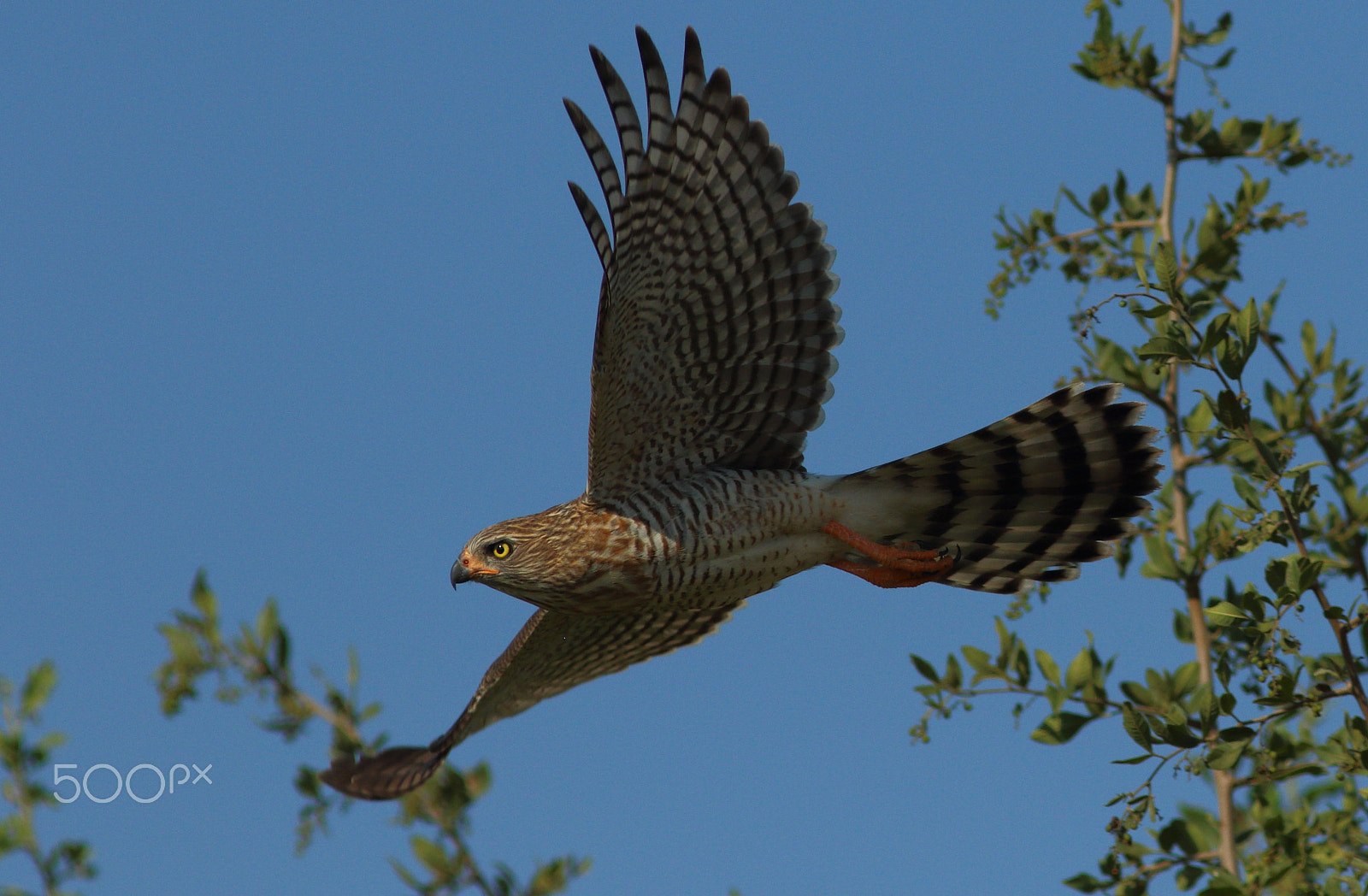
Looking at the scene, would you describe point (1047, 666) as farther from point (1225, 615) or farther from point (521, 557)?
point (521, 557)

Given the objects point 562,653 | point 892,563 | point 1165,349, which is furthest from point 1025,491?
point 562,653

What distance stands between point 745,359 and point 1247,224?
1.89 meters

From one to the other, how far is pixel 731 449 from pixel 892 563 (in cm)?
78

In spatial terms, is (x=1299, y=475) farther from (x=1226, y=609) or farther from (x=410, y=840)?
(x=410, y=840)

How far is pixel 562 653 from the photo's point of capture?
21.6 feet

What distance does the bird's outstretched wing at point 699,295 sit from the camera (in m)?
4.69

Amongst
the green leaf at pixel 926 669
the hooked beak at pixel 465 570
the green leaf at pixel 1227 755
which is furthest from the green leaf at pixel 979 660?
the hooked beak at pixel 465 570

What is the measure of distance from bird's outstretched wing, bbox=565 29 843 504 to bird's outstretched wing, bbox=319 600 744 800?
44.8 inches

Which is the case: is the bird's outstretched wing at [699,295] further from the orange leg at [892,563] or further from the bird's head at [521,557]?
the orange leg at [892,563]

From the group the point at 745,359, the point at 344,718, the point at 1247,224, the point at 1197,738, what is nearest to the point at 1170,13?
the point at 1247,224

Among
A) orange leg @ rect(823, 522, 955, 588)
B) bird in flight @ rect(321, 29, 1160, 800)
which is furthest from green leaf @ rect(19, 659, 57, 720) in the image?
orange leg @ rect(823, 522, 955, 588)

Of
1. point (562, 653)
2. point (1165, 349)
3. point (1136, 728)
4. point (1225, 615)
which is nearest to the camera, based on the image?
point (1165, 349)

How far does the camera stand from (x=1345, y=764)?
3566 mm

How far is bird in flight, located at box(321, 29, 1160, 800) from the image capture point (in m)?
4.72
